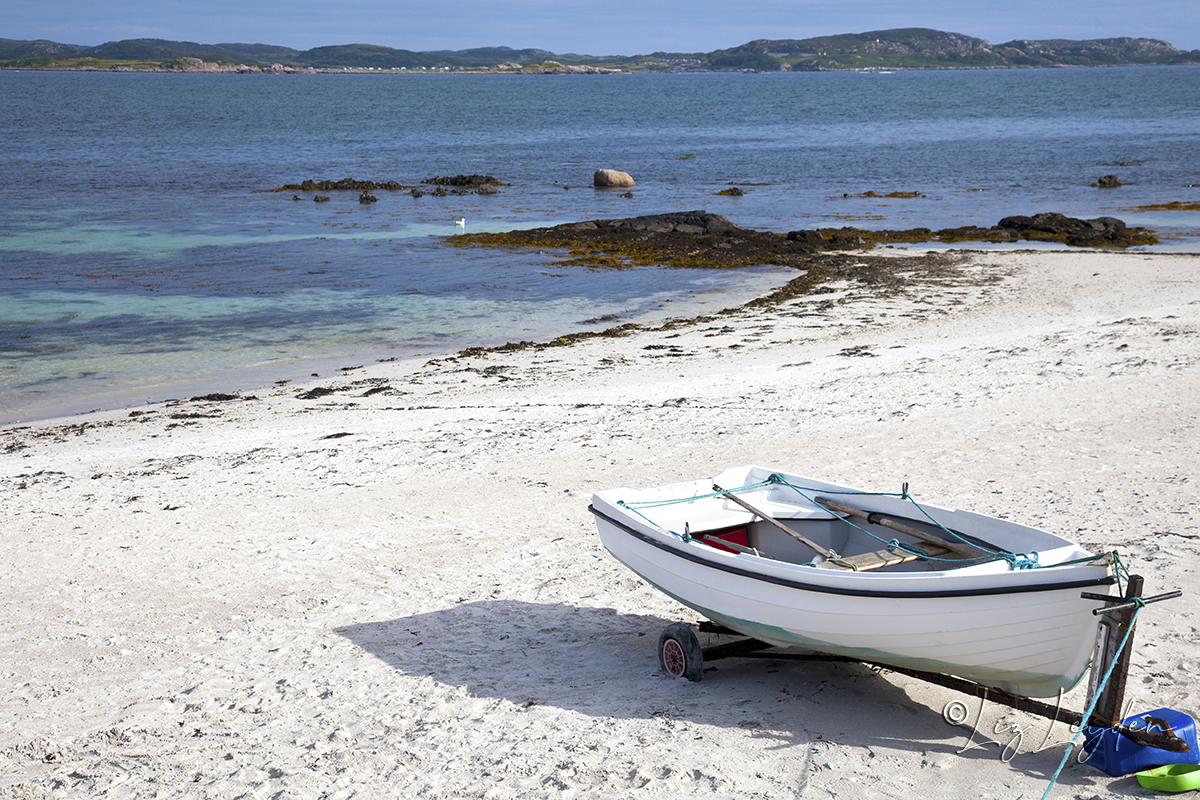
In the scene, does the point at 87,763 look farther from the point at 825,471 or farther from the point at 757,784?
the point at 825,471

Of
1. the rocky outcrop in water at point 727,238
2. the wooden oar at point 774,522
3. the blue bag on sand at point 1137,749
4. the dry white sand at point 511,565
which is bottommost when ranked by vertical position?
the dry white sand at point 511,565

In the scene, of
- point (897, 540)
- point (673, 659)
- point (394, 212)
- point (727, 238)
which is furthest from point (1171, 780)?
point (394, 212)

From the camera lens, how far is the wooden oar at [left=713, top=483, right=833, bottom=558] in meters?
5.88

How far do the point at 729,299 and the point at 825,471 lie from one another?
40.0 ft

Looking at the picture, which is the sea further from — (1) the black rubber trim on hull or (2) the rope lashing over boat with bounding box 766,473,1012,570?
(1) the black rubber trim on hull

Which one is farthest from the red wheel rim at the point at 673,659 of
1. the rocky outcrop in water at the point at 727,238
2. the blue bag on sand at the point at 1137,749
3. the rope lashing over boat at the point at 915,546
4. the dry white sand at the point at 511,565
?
the rocky outcrop in water at the point at 727,238

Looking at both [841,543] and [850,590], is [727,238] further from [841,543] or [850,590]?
[850,590]

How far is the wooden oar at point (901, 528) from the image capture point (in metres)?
5.48

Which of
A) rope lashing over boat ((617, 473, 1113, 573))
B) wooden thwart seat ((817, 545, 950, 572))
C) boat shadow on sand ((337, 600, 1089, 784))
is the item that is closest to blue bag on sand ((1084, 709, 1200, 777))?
boat shadow on sand ((337, 600, 1089, 784))

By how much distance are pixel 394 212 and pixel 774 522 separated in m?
33.1

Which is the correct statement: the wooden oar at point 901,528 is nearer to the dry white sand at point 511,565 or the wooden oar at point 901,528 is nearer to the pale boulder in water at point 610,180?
the dry white sand at point 511,565

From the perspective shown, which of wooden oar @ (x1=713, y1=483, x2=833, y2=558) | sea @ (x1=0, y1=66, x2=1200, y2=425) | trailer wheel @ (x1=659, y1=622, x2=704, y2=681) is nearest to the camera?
trailer wheel @ (x1=659, y1=622, x2=704, y2=681)

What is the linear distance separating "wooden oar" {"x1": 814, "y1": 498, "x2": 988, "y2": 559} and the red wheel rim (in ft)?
4.72

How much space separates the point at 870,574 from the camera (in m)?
4.78
